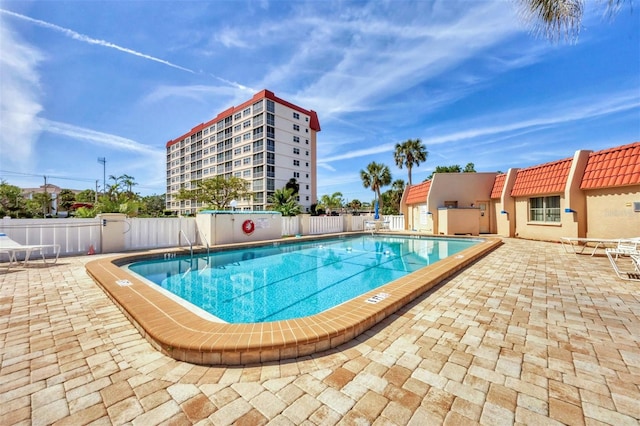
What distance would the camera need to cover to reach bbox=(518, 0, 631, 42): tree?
14.9 feet

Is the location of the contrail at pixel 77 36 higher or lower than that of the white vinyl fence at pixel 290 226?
higher

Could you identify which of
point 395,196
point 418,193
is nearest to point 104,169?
point 395,196

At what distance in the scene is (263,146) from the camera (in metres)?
42.7

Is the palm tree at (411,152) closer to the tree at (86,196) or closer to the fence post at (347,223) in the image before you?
the fence post at (347,223)

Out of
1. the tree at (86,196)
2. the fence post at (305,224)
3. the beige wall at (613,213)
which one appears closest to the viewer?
the beige wall at (613,213)

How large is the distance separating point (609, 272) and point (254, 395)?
901 cm

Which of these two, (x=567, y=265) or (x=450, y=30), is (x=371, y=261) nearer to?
(x=567, y=265)

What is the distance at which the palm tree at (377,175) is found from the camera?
35.9m

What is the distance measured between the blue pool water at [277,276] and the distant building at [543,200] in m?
5.74

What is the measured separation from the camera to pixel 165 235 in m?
11.0

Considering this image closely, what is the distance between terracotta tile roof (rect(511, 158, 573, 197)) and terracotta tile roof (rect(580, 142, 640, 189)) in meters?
0.86

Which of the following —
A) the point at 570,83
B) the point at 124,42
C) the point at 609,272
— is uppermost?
the point at 124,42

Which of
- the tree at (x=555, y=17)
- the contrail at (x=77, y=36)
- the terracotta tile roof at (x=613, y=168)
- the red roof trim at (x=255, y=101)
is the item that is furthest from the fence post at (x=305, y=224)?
the red roof trim at (x=255, y=101)

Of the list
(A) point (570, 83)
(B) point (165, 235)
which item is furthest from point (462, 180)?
(B) point (165, 235)
